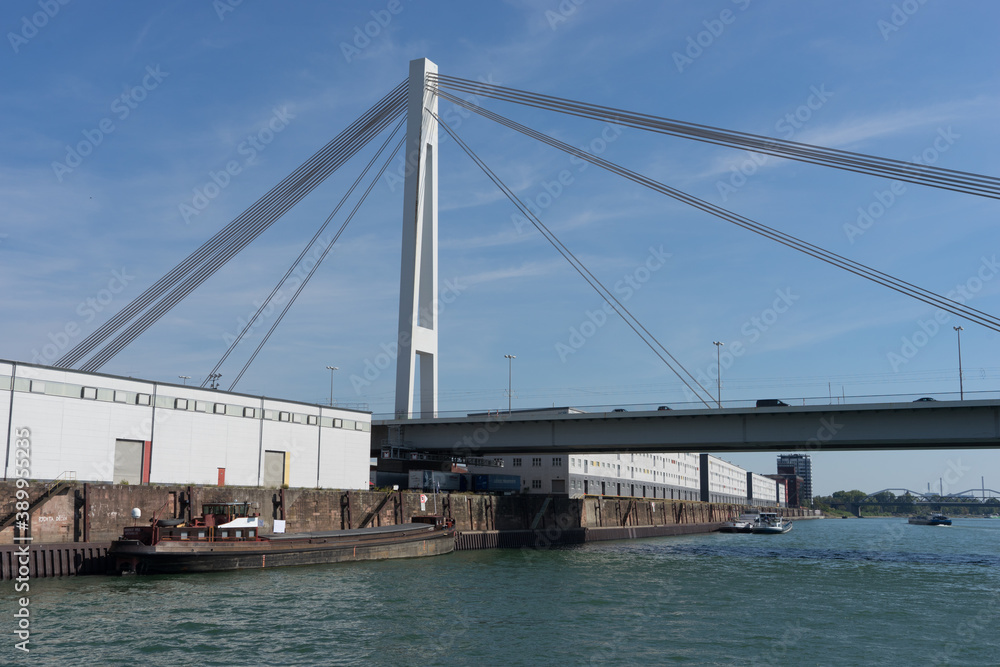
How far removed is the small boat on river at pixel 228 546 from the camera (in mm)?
39312

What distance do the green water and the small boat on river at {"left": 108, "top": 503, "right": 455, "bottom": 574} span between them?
4.64ft

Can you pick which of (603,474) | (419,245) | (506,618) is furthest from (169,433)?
(603,474)

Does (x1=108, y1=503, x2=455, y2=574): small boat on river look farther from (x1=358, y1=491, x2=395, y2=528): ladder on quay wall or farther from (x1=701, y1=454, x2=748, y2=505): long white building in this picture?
(x1=701, y1=454, x2=748, y2=505): long white building

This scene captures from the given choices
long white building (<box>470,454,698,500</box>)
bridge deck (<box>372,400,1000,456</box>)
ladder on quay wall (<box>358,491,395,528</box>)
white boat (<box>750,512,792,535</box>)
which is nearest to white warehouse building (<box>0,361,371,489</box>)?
ladder on quay wall (<box>358,491,395,528</box>)

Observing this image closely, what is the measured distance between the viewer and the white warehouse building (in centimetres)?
4506

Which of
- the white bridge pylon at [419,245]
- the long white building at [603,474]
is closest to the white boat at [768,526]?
the long white building at [603,474]

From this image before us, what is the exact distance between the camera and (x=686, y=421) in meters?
61.2

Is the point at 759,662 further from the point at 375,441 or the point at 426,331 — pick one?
the point at 375,441

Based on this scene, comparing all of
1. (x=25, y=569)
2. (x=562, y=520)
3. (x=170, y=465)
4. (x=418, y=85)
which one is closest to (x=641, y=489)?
(x=562, y=520)

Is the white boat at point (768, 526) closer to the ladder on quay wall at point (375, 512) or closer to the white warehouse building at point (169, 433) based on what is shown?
the white warehouse building at point (169, 433)

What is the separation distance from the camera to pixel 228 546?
4162cm

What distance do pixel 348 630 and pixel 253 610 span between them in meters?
5.11

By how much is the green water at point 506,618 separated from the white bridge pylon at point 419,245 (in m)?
21.4

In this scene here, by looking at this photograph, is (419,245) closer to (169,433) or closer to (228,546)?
(169,433)
